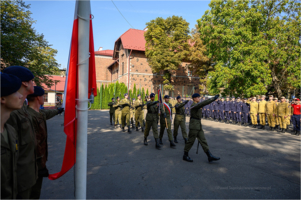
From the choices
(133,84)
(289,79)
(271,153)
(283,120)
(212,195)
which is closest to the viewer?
(212,195)

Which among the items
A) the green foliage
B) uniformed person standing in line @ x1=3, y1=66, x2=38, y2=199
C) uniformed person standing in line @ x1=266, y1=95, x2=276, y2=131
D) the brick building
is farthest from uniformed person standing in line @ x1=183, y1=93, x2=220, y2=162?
the brick building

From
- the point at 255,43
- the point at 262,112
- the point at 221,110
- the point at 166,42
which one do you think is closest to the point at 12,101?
the point at 262,112

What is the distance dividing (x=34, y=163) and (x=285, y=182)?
Answer: 4985mm

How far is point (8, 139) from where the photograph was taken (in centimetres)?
167

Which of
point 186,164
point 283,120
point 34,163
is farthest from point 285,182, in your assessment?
point 283,120

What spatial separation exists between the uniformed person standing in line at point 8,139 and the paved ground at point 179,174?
7.13ft

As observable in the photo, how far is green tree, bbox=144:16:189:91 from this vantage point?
30016 millimetres

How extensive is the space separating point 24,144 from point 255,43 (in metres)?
20.0

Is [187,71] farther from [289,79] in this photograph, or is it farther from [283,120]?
[283,120]

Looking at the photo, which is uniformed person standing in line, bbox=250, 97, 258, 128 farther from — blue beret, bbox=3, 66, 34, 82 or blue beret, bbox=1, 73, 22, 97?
blue beret, bbox=1, 73, 22, 97

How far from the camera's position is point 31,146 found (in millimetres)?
2178

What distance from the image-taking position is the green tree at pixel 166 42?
98.5ft

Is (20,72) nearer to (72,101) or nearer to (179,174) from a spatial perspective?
(72,101)

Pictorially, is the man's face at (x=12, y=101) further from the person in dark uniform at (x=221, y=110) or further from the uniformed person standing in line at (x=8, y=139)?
the person in dark uniform at (x=221, y=110)
